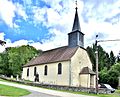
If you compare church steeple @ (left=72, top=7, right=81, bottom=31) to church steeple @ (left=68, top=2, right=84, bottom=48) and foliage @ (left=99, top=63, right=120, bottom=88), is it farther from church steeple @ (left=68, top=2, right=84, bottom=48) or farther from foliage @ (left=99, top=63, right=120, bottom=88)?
foliage @ (left=99, top=63, right=120, bottom=88)

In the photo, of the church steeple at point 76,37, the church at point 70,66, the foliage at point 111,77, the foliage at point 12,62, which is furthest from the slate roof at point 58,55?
the foliage at point 111,77

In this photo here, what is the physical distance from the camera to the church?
4509cm

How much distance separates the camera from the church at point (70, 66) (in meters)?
45.1

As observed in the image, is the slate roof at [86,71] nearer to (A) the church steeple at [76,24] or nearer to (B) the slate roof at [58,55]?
(B) the slate roof at [58,55]

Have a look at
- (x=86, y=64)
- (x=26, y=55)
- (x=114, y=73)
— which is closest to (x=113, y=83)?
(x=114, y=73)

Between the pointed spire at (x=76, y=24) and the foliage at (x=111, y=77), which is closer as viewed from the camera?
the pointed spire at (x=76, y=24)

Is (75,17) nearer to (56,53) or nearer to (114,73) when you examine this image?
(56,53)

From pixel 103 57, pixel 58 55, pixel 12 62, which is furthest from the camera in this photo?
pixel 103 57

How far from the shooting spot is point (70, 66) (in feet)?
146

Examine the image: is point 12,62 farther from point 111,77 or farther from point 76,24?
point 111,77

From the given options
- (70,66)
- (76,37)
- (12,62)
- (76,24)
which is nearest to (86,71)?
(70,66)

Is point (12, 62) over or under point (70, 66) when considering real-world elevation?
over

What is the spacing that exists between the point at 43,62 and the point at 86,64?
10269 mm

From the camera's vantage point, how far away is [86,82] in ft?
148
